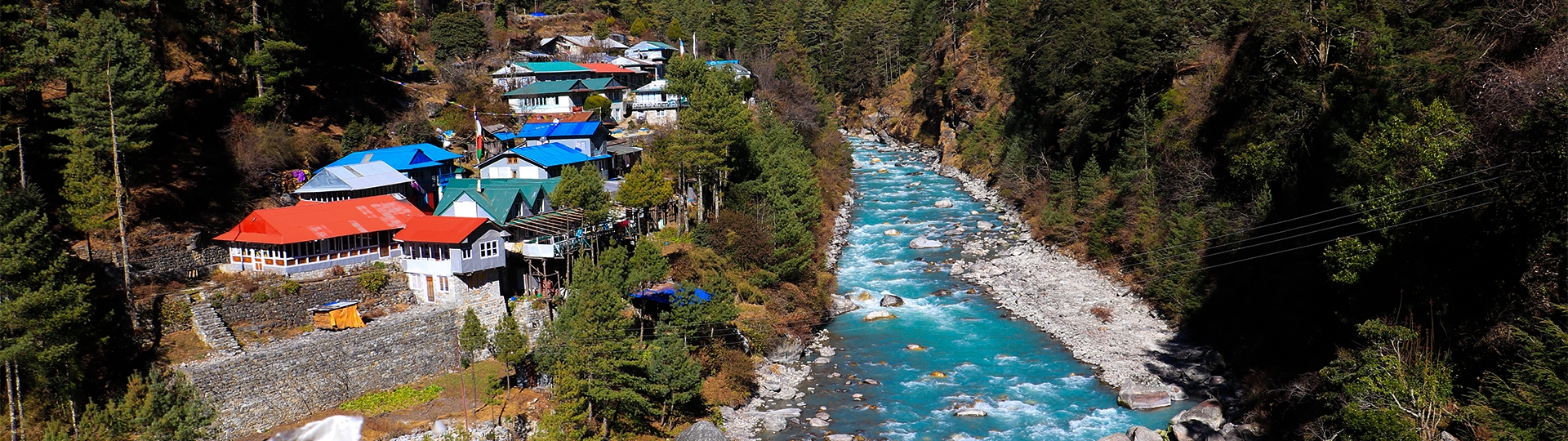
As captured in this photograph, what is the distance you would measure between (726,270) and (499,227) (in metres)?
8.58

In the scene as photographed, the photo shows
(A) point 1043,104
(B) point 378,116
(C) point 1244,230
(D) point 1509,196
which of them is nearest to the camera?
(D) point 1509,196

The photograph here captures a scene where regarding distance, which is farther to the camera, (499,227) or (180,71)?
(180,71)

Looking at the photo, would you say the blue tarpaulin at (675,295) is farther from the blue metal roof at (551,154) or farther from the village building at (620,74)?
the village building at (620,74)

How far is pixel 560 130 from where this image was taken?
3897cm

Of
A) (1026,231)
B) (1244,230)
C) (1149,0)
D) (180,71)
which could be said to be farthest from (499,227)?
(1149,0)

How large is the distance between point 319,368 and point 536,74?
1266 inches

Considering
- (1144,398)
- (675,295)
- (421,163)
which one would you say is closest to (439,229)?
(675,295)

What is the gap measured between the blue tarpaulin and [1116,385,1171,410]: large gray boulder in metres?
12.2

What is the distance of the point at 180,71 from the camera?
31.9m

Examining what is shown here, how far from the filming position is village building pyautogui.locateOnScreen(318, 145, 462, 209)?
32469 mm

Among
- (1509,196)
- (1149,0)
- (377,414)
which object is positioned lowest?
(377,414)

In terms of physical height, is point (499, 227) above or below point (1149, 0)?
below

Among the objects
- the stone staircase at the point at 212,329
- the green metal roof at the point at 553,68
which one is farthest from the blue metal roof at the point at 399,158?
the green metal roof at the point at 553,68

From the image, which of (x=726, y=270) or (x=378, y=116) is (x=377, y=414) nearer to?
(x=726, y=270)
